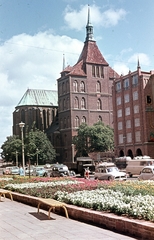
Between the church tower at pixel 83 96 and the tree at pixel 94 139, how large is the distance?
9.95m

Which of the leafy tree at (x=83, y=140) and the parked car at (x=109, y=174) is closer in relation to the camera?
the parked car at (x=109, y=174)

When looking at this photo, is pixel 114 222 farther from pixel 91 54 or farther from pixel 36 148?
pixel 91 54

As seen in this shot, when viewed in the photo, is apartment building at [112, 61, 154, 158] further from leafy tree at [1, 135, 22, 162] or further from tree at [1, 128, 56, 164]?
leafy tree at [1, 135, 22, 162]

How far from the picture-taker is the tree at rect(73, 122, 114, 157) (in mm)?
84625

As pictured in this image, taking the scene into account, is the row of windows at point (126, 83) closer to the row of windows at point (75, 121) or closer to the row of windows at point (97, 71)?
the row of windows at point (75, 121)

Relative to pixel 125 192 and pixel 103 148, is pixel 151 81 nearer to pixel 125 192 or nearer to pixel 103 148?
pixel 103 148

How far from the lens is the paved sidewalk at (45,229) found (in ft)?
26.1

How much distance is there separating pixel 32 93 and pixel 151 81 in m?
61.9

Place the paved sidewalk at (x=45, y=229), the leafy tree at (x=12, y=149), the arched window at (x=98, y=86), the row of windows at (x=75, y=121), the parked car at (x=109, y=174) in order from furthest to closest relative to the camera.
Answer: the arched window at (x=98, y=86) < the row of windows at (x=75, y=121) < the leafy tree at (x=12, y=149) < the parked car at (x=109, y=174) < the paved sidewalk at (x=45, y=229)

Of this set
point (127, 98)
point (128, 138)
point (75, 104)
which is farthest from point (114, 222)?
point (75, 104)

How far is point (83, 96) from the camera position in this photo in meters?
100

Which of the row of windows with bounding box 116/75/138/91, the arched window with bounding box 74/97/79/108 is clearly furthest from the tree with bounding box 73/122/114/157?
the row of windows with bounding box 116/75/138/91

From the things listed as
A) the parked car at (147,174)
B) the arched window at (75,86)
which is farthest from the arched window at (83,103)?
the parked car at (147,174)

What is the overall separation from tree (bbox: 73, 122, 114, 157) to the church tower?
9950 millimetres
